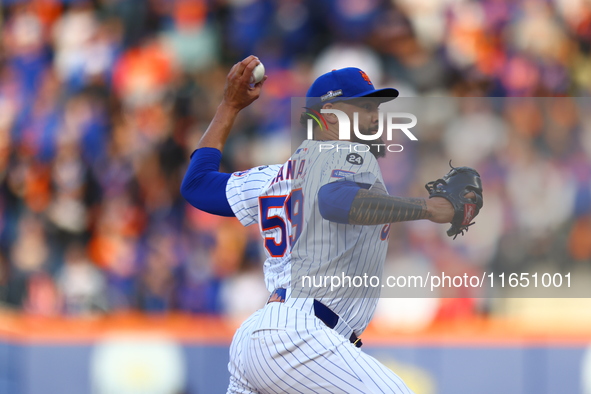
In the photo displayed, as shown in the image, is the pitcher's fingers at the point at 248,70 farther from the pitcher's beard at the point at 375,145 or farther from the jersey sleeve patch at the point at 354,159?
the jersey sleeve patch at the point at 354,159

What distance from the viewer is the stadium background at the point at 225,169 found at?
4.70 metres

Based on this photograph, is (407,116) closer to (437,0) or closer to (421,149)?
(421,149)

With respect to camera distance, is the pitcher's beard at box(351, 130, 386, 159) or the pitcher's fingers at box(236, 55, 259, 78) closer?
the pitcher's beard at box(351, 130, 386, 159)

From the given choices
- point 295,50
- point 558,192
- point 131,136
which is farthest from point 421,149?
point 131,136

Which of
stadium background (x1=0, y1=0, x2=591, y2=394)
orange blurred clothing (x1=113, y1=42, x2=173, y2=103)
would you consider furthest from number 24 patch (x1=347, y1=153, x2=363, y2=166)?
orange blurred clothing (x1=113, y1=42, x2=173, y2=103)

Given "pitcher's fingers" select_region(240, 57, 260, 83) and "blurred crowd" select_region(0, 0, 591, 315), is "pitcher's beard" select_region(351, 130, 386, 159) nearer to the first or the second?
"pitcher's fingers" select_region(240, 57, 260, 83)

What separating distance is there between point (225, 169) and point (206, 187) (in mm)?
3004

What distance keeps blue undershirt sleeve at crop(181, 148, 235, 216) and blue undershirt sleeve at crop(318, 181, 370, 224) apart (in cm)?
64

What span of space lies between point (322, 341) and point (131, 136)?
4061 millimetres

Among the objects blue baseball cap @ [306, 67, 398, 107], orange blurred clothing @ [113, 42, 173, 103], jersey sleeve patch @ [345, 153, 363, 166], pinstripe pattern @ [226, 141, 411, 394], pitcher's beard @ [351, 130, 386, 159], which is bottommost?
pinstripe pattern @ [226, 141, 411, 394]


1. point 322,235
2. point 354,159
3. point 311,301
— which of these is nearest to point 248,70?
point 354,159

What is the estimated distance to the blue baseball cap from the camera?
263cm

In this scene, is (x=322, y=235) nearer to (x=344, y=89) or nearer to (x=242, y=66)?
(x=344, y=89)

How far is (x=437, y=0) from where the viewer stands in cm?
623
